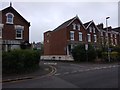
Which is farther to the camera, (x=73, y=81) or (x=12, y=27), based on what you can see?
(x=12, y=27)

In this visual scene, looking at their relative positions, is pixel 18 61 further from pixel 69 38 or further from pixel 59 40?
pixel 59 40

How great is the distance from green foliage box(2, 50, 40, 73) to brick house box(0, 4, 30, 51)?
9.57m

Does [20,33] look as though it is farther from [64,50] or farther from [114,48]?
[114,48]

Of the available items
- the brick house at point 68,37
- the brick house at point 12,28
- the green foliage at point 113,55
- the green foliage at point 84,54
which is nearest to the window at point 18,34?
the brick house at point 12,28

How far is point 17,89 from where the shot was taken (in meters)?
11.0

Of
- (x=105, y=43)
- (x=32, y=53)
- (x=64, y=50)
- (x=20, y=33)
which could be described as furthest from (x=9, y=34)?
(x=105, y=43)

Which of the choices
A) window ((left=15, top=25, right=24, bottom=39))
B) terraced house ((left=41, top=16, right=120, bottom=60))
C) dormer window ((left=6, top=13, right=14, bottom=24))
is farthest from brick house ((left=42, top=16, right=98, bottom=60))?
dormer window ((left=6, top=13, right=14, bottom=24))

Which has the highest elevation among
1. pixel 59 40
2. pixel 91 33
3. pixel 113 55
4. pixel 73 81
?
pixel 91 33

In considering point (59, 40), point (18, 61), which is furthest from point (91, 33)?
point (18, 61)

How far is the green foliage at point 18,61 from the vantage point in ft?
59.3

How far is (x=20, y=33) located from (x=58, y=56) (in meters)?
16.8

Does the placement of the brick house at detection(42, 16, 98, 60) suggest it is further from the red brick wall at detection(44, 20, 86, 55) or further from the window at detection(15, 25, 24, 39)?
the window at detection(15, 25, 24, 39)

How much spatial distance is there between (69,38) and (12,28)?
17099 mm

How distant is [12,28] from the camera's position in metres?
29.8
